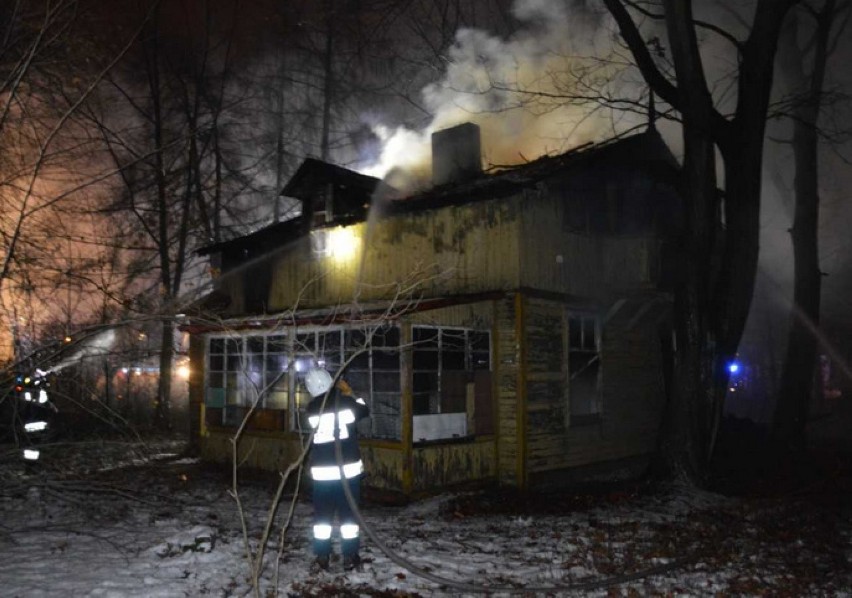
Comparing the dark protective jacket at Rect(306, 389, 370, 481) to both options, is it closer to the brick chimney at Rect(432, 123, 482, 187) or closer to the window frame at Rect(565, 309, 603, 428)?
the window frame at Rect(565, 309, 603, 428)

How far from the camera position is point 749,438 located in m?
17.6

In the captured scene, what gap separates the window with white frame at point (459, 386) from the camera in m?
11.7

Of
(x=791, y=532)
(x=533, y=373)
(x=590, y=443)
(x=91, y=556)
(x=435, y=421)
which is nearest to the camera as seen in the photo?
(x=91, y=556)

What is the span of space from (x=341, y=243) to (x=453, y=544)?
8.01m

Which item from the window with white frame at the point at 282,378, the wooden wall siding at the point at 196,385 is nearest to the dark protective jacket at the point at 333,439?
the window with white frame at the point at 282,378

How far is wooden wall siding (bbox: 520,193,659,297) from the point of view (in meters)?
12.4

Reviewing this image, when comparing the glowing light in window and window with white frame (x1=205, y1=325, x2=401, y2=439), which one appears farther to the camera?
the glowing light in window

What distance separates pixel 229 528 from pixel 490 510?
12.1 feet

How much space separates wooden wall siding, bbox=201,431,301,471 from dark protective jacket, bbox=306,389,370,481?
5.52 metres

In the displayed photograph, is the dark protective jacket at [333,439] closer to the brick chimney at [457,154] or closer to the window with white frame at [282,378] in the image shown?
the window with white frame at [282,378]

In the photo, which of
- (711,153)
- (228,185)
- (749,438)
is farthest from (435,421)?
(228,185)

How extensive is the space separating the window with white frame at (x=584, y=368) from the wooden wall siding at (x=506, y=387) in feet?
5.55

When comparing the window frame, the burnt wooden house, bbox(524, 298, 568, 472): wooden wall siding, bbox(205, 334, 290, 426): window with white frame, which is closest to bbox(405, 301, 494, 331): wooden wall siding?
the burnt wooden house

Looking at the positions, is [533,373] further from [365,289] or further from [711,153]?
[711,153]
